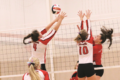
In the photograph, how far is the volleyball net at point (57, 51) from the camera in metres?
7.65

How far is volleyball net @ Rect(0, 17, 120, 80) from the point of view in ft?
25.1

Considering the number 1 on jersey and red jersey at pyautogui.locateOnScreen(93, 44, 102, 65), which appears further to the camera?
red jersey at pyautogui.locateOnScreen(93, 44, 102, 65)

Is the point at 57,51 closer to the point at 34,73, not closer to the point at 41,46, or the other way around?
Answer: the point at 41,46

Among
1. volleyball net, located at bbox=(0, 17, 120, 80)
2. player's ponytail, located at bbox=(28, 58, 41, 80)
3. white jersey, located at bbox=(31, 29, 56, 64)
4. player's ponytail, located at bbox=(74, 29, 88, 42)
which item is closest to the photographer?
player's ponytail, located at bbox=(28, 58, 41, 80)

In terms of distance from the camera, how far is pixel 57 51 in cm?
808

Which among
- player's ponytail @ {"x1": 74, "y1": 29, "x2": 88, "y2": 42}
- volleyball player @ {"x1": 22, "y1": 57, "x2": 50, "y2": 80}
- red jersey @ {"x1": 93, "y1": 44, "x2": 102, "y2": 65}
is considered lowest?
volleyball player @ {"x1": 22, "y1": 57, "x2": 50, "y2": 80}

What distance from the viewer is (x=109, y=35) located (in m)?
4.71

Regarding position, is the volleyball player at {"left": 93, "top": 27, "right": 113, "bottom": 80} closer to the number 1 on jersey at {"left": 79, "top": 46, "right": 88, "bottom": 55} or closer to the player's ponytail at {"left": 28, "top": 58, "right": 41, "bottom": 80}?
the number 1 on jersey at {"left": 79, "top": 46, "right": 88, "bottom": 55}

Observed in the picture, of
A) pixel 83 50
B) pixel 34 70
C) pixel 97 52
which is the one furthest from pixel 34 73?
pixel 97 52

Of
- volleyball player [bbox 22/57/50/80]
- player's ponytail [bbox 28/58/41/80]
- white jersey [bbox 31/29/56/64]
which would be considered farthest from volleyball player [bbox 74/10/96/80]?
player's ponytail [bbox 28/58/41/80]

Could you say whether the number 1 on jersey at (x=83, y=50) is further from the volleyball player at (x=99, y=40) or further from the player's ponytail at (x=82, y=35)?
the volleyball player at (x=99, y=40)

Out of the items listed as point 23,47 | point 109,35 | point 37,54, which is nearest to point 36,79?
point 37,54

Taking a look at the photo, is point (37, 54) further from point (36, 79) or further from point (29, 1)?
point (29, 1)

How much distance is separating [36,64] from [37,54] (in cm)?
72
